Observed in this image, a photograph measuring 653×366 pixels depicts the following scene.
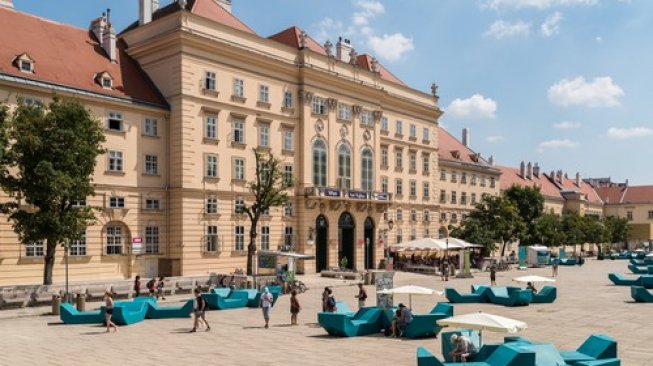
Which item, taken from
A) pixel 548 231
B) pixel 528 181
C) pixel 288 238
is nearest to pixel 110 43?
pixel 288 238

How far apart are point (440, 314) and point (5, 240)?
26.3 m

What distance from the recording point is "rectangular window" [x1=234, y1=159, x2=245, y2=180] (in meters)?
48.2

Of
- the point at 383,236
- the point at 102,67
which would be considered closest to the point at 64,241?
the point at 102,67

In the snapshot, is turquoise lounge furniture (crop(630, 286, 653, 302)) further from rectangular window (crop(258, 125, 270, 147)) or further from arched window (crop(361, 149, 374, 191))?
arched window (crop(361, 149, 374, 191))

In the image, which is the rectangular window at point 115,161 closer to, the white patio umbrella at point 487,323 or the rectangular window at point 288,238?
the rectangular window at point 288,238

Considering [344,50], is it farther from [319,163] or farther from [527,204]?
[527,204]

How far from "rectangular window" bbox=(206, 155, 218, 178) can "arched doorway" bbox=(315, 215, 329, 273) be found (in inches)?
452

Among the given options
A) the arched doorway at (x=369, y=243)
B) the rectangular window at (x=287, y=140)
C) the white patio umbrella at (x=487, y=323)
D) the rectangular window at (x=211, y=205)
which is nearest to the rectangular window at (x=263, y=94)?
the rectangular window at (x=287, y=140)

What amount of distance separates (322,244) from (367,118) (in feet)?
42.4

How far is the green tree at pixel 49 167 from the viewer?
32.3m

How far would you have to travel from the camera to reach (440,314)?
2223 centimetres

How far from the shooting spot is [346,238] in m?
58.2

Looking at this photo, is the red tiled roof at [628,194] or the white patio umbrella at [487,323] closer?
the white patio umbrella at [487,323]

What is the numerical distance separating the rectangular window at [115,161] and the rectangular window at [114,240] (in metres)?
3.77
